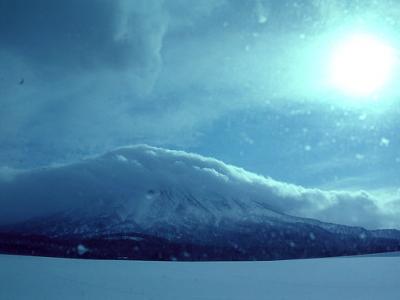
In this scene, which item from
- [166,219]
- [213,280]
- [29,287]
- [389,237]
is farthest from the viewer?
[166,219]

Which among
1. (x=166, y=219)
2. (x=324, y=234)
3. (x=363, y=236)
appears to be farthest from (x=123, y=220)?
(x=363, y=236)

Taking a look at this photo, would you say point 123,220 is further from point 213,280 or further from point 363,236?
point 213,280

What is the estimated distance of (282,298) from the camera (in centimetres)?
1184

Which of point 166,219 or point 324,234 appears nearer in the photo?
point 324,234

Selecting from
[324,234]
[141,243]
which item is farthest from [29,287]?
[324,234]

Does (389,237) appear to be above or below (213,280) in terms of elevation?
above

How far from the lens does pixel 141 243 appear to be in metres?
133

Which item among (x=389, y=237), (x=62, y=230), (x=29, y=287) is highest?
(x=62, y=230)

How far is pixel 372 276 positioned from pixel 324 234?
16860 cm

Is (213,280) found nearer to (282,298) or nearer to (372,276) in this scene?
(282,298)

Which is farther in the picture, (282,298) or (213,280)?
(213,280)

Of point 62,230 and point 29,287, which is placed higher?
point 62,230

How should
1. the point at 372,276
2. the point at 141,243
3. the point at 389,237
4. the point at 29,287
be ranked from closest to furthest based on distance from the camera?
the point at 29,287 < the point at 372,276 < the point at 141,243 < the point at 389,237

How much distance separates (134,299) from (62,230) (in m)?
184
